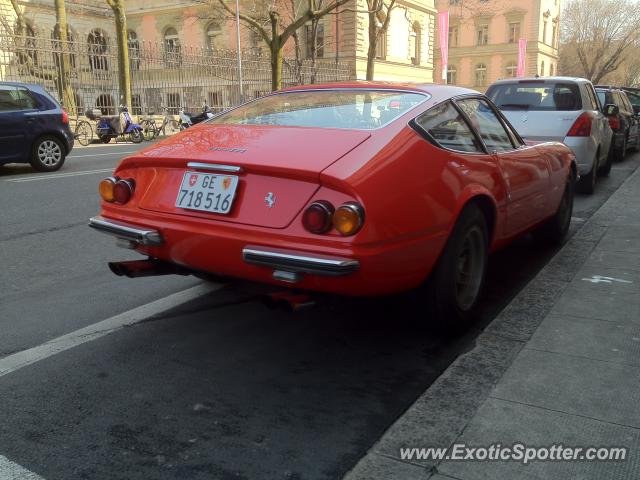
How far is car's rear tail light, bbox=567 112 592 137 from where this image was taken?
8.51 metres

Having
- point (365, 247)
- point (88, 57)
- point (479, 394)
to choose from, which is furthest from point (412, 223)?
point (88, 57)

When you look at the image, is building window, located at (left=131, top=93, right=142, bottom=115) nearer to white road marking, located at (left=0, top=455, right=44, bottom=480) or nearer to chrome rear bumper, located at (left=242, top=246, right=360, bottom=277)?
chrome rear bumper, located at (left=242, top=246, right=360, bottom=277)

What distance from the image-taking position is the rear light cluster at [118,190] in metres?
3.50

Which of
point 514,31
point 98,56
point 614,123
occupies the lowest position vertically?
point 614,123

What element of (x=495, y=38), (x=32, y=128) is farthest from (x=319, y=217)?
(x=495, y=38)

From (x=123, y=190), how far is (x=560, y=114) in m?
6.95

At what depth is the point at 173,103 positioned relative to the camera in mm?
27156

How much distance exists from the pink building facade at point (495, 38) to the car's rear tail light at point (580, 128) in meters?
59.4

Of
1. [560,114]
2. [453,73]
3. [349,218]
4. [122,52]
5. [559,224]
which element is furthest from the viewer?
[453,73]

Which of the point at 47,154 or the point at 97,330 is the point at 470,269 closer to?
the point at 97,330

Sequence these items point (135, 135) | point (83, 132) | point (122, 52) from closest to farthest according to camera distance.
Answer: point (83, 132), point (135, 135), point (122, 52)

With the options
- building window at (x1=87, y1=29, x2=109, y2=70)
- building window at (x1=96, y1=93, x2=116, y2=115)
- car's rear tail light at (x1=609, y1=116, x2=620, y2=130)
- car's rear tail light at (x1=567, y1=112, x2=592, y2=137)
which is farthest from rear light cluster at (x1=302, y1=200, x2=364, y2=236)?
building window at (x1=96, y1=93, x2=116, y2=115)

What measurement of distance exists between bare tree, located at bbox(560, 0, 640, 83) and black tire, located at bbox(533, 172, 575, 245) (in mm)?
52616
